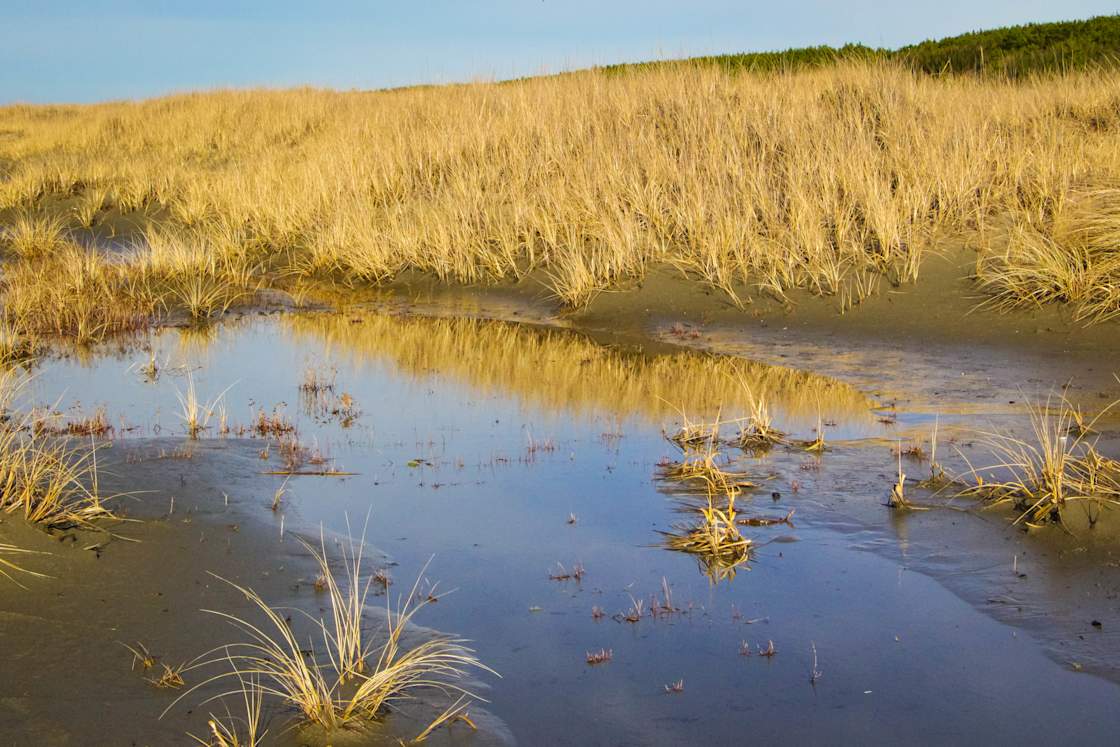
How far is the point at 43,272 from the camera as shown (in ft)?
43.0

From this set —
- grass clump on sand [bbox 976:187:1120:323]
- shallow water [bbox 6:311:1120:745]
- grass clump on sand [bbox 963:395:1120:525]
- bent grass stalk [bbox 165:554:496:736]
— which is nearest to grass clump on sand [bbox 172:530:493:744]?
bent grass stalk [bbox 165:554:496:736]

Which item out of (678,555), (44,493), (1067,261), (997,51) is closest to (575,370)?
(678,555)

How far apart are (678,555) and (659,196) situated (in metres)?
8.62

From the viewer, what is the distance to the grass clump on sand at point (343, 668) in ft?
11.1

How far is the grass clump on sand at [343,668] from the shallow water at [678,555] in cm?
19

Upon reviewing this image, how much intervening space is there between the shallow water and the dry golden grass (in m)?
2.67

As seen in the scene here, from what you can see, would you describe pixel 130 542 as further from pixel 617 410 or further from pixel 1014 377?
pixel 1014 377

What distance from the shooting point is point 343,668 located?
3713 millimetres

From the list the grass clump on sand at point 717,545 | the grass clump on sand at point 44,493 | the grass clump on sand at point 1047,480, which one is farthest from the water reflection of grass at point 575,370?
the grass clump on sand at point 44,493

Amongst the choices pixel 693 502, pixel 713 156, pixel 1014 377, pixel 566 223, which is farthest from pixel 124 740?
pixel 713 156

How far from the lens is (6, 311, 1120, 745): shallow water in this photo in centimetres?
362

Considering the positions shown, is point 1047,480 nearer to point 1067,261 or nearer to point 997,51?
point 1067,261

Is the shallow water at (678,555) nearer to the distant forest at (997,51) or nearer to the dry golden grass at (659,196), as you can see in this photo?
the dry golden grass at (659,196)

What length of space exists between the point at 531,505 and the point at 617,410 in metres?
2.13
